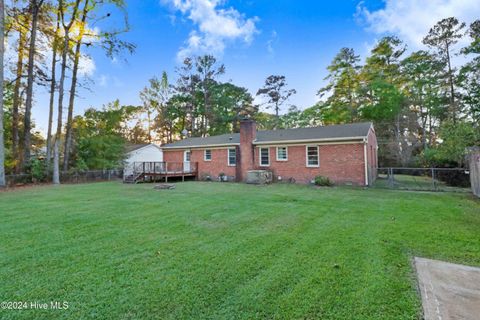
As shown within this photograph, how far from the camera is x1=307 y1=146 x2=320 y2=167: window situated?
524 inches

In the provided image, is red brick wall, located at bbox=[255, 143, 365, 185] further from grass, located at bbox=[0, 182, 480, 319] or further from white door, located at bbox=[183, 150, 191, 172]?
white door, located at bbox=[183, 150, 191, 172]

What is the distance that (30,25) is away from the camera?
15.3m

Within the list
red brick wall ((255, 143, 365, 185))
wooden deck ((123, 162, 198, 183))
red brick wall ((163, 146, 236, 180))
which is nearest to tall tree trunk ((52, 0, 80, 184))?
wooden deck ((123, 162, 198, 183))

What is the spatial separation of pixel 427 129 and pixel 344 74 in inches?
393

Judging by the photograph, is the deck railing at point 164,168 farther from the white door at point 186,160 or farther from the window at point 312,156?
the window at point 312,156

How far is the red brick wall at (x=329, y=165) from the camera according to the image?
39.6ft

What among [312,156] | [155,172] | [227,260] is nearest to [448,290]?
[227,260]

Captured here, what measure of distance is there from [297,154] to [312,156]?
2.99 ft

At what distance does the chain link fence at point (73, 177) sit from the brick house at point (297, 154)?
6.20 meters

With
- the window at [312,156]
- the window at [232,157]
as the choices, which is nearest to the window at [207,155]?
the window at [232,157]

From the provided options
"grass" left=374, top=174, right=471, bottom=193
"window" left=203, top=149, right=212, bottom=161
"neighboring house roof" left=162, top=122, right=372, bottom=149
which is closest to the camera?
"grass" left=374, top=174, right=471, bottom=193

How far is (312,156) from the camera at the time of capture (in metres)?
13.4

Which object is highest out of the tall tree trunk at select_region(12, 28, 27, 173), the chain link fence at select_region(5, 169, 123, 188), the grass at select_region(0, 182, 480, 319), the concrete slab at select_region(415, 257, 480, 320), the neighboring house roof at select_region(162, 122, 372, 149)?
the tall tree trunk at select_region(12, 28, 27, 173)

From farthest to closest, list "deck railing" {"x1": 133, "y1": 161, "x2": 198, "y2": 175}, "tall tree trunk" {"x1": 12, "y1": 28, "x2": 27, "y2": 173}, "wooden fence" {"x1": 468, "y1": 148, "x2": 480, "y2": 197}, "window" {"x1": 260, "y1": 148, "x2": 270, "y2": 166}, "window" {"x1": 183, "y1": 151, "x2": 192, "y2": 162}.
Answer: "window" {"x1": 183, "y1": 151, "x2": 192, "y2": 162} → "deck railing" {"x1": 133, "y1": 161, "x2": 198, "y2": 175} → "tall tree trunk" {"x1": 12, "y1": 28, "x2": 27, "y2": 173} → "window" {"x1": 260, "y1": 148, "x2": 270, "y2": 166} → "wooden fence" {"x1": 468, "y1": 148, "x2": 480, "y2": 197}
